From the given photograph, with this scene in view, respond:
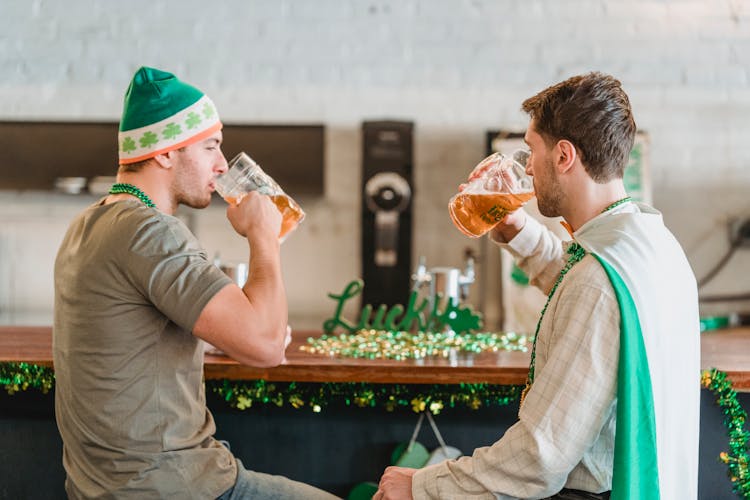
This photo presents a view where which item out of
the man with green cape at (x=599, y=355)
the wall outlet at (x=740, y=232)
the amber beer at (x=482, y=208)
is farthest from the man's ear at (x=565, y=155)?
the wall outlet at (x=740, y=232)

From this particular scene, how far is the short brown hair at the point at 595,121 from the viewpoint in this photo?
4.64ft

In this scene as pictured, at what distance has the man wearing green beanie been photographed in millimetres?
1405

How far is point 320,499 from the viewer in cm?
171

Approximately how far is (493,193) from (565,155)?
1.02 ft

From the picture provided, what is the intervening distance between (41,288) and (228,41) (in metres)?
1.83

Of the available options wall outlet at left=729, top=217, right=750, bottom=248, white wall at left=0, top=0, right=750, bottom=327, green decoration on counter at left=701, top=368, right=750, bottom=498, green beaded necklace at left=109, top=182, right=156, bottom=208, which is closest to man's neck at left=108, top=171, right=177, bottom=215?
green beaded necklace at left=109, top=182, right=156, bottom=208

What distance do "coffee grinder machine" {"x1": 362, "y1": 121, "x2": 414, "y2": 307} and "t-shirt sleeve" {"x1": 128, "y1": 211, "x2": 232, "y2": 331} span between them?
278 centimetres

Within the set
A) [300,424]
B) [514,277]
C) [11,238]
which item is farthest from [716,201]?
[11,238]

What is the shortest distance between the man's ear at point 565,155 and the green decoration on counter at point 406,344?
786 millimetres

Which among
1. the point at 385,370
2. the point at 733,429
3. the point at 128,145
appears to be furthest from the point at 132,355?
the point at 733,429

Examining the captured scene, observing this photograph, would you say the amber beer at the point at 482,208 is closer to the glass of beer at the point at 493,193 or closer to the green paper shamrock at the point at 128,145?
the glass of beer at the point at 493,193

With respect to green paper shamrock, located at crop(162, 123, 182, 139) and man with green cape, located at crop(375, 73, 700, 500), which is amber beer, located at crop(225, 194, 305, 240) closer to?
green paper shamrock, located at crop(162, 123, 182, 139)

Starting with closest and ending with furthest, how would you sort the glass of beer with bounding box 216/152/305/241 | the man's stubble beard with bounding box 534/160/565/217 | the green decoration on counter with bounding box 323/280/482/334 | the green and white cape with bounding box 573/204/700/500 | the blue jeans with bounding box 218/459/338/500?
the green and white cape with bounding box 573/204/700/500 < the man's stubble beard with bounding box 534/160/565/217 < the blue jeans with bounding box 218/459/338/500 < the glass of beer with bounding box 216/152/305/241 < the green decoration on counter with bounding box 323/280/482/334

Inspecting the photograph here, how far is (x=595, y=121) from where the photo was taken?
4.64 ft
